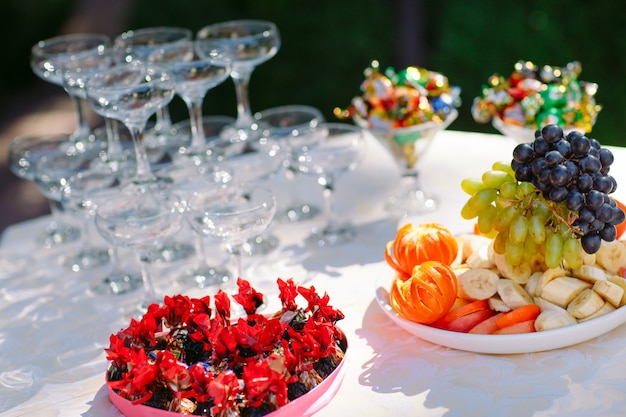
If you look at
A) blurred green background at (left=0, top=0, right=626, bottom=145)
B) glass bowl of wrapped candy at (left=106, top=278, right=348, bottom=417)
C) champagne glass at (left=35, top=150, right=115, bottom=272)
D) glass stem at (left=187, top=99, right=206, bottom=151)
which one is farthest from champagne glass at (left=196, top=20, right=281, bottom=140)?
blurred green background at (left=0, top=0, right=626, bottom=145)

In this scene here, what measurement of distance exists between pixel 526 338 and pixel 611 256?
0.22 m

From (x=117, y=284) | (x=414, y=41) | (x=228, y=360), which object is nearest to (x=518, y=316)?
(x=228, y=360)

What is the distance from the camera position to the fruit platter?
3.91 feet

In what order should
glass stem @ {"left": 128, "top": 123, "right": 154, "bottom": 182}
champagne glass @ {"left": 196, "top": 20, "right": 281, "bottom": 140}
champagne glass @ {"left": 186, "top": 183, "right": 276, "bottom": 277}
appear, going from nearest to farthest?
champagne glass @ {"left": 186, "top": 183, "right": 276, "bottom": 277}
glass stem @ {"left": 128, "top": 123, "right": 154, "bottom": 182}
champagne glass @ {"left": 196, "top": 20, "right": 281, "bottom": 140}

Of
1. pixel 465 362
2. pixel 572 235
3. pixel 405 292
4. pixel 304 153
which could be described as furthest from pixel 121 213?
pixel 572 235

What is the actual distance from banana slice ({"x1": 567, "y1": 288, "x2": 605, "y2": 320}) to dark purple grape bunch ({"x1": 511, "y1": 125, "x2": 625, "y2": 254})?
7 centimetres

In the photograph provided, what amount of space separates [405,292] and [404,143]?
2.04 feet

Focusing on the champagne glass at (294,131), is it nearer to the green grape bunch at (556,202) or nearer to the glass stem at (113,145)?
the glass stem at (113,145)

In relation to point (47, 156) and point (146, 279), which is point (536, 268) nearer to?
point (146, 279)

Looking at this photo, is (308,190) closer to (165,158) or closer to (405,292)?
(165,158)

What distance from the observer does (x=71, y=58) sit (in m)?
1.89

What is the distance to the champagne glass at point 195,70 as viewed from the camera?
173 cm

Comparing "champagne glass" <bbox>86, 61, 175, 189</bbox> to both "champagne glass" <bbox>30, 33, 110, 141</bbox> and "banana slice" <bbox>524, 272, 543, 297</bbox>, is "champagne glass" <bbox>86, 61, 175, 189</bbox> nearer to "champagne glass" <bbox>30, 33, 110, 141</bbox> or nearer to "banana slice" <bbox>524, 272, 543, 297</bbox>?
"champagne glass" <bbox>30, 33, 110, 141</bbox>

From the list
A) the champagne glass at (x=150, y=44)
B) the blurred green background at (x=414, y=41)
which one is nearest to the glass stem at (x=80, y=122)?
the champagne glass at (x=150, y=44)
